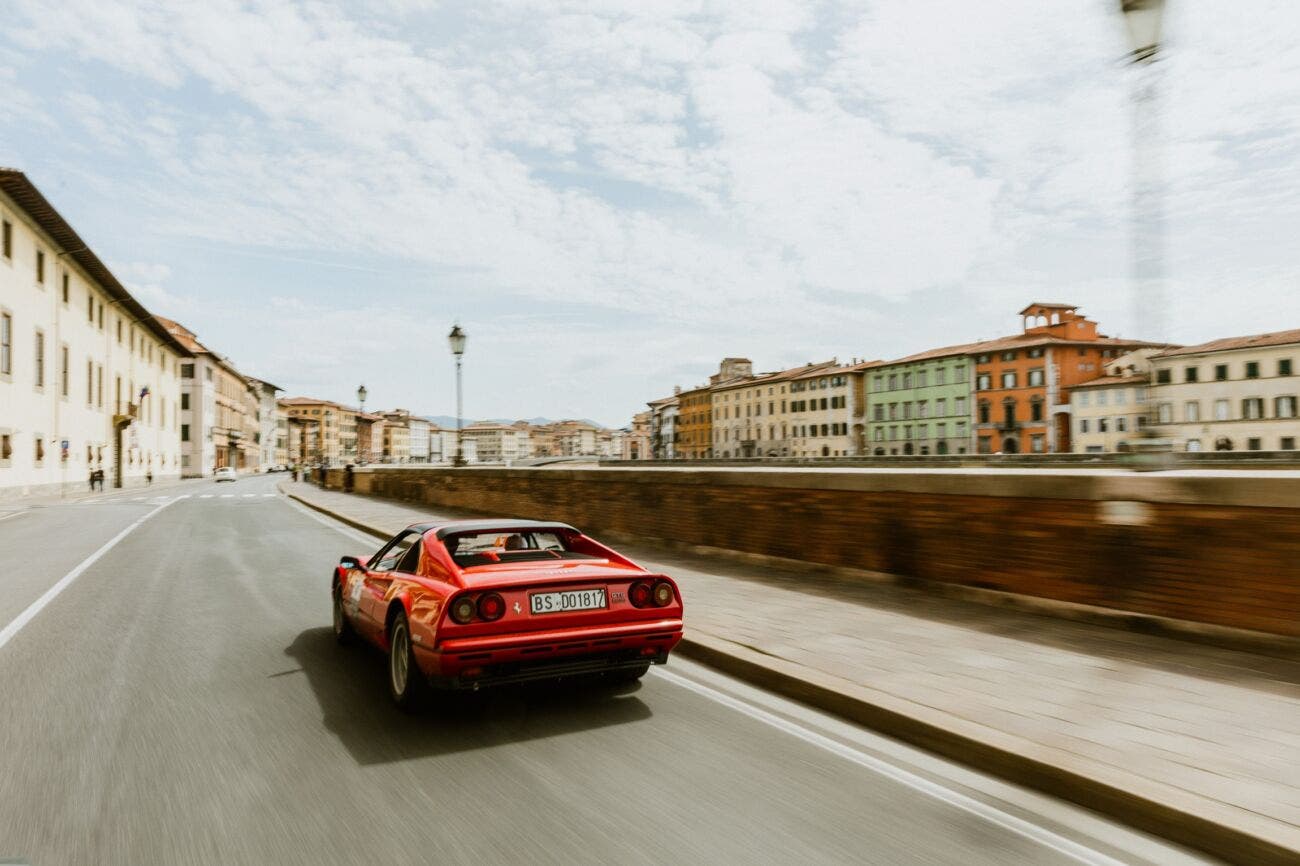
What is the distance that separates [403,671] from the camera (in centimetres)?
495

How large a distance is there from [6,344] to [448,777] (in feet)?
144

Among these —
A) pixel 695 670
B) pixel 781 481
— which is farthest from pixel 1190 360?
pixel 695 670

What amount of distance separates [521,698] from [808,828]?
7.85 feet

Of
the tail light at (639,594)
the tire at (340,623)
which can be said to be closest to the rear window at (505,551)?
the tail light at (639,594)

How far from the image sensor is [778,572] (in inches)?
384

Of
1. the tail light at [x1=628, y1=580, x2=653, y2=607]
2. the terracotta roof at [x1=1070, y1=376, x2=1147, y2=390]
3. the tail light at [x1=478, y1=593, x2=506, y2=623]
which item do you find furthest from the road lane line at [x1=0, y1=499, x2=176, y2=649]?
the terracotta roof at [x1=1070, y1=376, x2=1147, y2=390]

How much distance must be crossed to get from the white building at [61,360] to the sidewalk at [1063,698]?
4093 centimetres

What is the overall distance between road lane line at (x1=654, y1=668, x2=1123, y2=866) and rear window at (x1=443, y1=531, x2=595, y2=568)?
1.33m

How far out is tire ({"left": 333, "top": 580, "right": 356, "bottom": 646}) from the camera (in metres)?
6.68

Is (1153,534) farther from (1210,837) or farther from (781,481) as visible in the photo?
(781,481)

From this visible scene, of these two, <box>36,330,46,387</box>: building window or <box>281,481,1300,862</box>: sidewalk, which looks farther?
<box>36,330,46,387</box>: building window

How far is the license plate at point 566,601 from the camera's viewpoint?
4684 millimetres

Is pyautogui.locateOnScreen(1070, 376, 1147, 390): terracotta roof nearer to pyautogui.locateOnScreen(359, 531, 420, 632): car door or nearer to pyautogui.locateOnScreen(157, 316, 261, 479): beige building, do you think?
pyautogui.locateOnScreen(359, 531, 420, 632): car door

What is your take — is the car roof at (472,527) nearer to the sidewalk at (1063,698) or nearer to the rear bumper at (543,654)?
the rear bumper at (543,654)
